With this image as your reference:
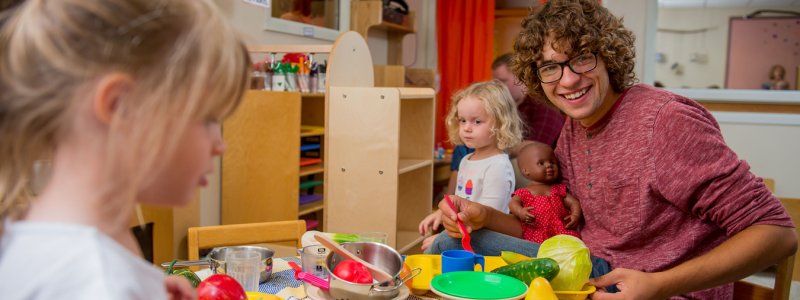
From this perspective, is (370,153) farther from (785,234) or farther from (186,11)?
(186,11)

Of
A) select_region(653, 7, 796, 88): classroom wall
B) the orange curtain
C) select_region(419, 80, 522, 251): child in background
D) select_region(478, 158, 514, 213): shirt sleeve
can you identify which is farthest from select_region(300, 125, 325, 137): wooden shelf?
select_region(653, 7, 796, 88): classroom wall

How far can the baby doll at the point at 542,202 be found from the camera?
2021 millimetres

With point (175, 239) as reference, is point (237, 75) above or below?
above

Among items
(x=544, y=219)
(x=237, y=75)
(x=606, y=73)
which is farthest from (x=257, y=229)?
(x=237, y=75)

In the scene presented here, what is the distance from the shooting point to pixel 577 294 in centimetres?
134

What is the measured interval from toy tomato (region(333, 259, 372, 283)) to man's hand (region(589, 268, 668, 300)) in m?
0.50

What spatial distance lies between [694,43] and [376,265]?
4555mm

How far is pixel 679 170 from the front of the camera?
1.47 metres

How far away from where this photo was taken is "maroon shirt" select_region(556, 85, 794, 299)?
4.69 feet

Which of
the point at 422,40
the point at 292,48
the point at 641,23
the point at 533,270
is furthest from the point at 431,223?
the point at 422,40

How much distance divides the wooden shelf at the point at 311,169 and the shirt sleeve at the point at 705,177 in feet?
6.01

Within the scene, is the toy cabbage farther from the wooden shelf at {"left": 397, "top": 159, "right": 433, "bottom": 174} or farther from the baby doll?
the wooden shelf at {"left": 397, "top": 159, "right": 433, "bottom": 174}

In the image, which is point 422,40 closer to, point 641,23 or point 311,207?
point 641,23

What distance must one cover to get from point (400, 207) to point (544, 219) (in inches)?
58.9
